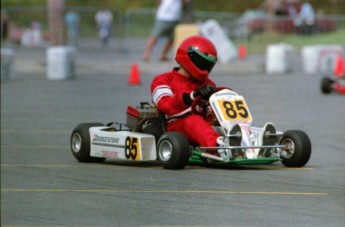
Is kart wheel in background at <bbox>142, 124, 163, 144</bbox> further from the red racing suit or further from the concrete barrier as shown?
the concrete barrier

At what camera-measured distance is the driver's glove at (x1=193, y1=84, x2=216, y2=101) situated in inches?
409

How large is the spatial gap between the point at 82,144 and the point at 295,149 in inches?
84.3

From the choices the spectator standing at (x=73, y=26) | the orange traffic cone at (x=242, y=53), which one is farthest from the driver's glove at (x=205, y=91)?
the orange traffic cone at (x=242, y=53)

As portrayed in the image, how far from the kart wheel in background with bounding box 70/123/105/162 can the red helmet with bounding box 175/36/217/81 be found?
118 cm

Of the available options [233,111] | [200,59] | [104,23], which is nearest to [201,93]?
[233,111]

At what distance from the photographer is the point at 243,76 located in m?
27.5

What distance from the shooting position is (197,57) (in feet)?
35.4

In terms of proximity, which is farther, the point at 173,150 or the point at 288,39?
the point at 288,39

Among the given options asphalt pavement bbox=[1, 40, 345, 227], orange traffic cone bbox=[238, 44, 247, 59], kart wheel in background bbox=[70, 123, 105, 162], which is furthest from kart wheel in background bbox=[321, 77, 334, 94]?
orange traffic cone bbox=[238, 44, 247, 59]

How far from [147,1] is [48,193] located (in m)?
45.7

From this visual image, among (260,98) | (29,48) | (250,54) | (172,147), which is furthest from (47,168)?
(250,54)

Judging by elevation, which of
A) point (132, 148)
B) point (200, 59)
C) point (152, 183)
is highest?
point (200, 59)

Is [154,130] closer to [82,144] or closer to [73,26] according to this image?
[82,144]

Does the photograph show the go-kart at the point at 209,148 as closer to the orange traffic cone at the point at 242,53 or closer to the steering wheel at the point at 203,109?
the steering wheel at the point at 203,109
